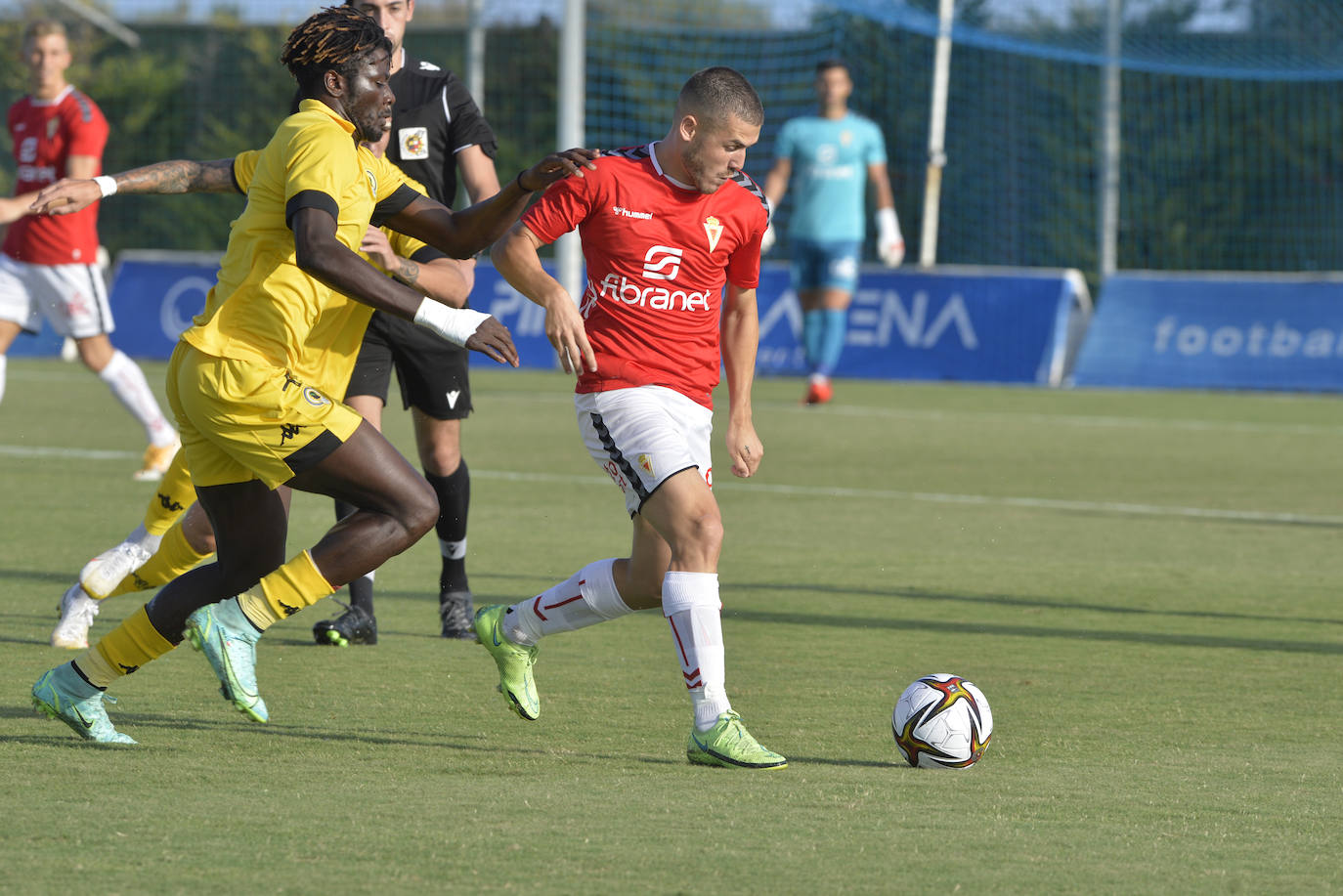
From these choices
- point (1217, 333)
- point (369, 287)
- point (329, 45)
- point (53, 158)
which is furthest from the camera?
point (1217, 333)

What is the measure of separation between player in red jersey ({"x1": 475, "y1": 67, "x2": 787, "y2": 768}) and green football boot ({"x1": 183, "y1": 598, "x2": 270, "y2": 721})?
2.35 feet

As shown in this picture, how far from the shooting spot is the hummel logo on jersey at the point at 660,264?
17.0ft

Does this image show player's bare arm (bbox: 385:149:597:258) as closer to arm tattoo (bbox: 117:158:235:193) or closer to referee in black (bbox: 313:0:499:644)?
arm tattoo (bbox: 117:158:235:193)

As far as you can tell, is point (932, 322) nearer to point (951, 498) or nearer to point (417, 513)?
point (951, 498)

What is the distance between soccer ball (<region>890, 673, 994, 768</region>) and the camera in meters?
4.64

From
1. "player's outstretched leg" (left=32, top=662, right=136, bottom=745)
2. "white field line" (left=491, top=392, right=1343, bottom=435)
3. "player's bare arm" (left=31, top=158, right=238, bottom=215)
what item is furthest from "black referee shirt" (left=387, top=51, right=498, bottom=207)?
"white field line" (left=491, top=392, right=1343, bottom=435)

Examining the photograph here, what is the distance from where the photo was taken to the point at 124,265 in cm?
2028

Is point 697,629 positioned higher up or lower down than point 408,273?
lower down

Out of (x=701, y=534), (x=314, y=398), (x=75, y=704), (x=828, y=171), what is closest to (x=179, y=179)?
(x=314, y=398)

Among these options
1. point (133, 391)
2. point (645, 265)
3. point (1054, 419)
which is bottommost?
point (1054, 419)

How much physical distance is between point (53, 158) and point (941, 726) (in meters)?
7.01

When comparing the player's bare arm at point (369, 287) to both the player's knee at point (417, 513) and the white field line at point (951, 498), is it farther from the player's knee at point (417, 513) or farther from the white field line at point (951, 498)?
the white field line at point (951, 498)

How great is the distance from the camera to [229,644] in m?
4.64

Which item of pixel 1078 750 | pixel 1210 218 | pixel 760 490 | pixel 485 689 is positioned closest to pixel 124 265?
pixel 760 490
